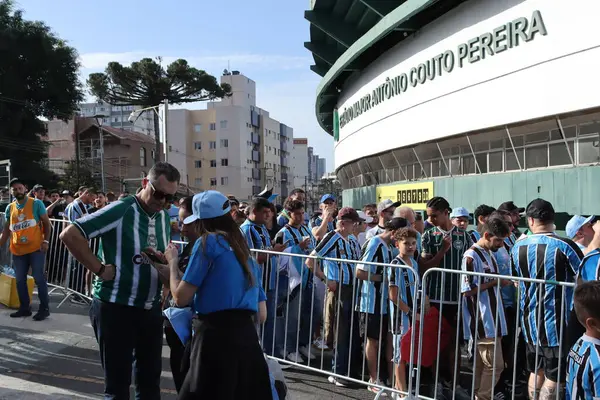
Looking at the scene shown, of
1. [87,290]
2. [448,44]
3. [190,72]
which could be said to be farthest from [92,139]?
[87,290]

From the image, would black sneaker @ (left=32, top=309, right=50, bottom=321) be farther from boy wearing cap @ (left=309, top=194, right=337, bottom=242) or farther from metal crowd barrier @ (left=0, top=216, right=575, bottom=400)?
boy wearing cap @ (left=309, top=194, right=337, bottom=242)

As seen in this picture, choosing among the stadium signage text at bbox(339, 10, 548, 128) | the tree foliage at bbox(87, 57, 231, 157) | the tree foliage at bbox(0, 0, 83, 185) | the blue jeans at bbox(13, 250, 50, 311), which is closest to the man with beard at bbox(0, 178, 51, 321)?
the blue jeans at bbox(13, 250, 50, 311)

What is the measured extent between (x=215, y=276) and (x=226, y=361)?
0.48 metres

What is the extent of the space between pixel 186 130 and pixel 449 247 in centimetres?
7786

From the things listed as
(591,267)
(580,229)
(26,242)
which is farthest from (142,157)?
(591,267)

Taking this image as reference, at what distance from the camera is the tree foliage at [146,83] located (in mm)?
46656

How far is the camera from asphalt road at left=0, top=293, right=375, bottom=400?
5.00 m

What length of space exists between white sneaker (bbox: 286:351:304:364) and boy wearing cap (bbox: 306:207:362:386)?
50 centimetres

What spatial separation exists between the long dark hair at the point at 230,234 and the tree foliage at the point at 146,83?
147ft

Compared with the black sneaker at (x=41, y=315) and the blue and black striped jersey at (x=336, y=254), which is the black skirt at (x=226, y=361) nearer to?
the blue and black striped jersey at (x=336, y=254)

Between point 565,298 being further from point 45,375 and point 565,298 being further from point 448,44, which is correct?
point 448,44

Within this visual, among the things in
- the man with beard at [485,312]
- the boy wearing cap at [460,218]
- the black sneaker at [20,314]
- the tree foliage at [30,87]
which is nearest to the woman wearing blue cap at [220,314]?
the man with beard at [485,312]

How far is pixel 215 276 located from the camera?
3.17m

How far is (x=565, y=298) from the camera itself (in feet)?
13.4
